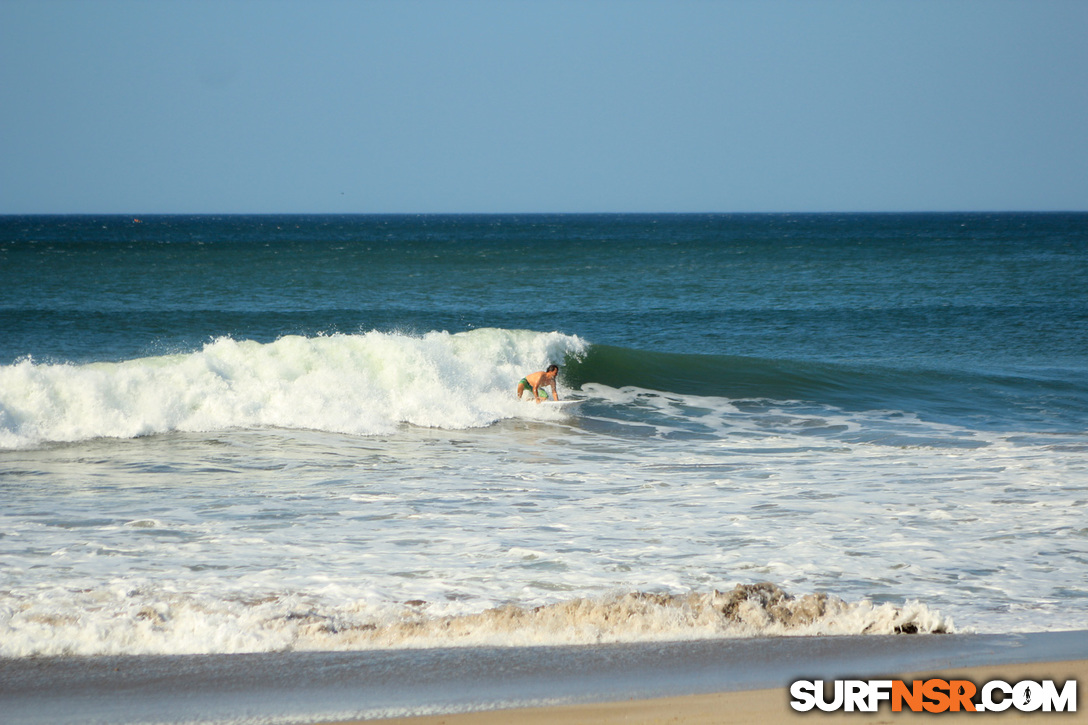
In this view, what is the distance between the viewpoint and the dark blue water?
1759 cm

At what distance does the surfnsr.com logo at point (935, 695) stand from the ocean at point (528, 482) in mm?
799

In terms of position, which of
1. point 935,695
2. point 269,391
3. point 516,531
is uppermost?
point 935,695

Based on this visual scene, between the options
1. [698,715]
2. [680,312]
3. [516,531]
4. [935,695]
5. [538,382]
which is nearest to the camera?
[698,715]

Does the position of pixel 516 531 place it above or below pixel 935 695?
below

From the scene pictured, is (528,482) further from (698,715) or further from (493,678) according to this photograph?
(698,715)

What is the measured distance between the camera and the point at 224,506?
836 cm

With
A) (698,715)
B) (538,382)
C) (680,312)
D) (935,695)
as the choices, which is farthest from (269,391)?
(680,312)

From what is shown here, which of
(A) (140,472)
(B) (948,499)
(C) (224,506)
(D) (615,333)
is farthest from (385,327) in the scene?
(B) (948,499)

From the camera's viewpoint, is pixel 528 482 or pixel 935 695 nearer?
pixel 935 695

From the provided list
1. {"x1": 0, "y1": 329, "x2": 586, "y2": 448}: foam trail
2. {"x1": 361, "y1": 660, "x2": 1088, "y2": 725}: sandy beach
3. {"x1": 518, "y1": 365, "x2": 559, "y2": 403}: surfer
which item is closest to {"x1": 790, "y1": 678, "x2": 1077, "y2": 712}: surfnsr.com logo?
{"x1": 361, "y1": 660, "x2": 1088, "y2": 725}: sandy beach

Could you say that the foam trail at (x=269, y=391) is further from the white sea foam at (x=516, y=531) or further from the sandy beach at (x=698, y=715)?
the sandy beach at (x=698, y=715)

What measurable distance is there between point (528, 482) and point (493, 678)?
504 centimetres

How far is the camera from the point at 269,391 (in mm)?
13828

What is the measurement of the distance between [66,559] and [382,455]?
4828 mm
